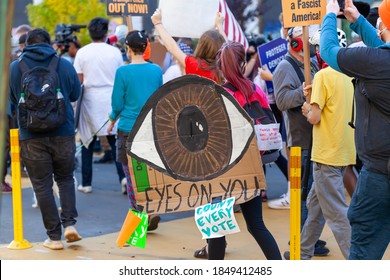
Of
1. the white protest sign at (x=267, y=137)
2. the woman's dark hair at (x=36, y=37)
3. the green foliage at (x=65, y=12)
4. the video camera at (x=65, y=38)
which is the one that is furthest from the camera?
the green foliage at (x=65, y=12)

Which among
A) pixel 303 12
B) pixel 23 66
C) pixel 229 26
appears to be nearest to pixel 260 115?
pixel 303 12

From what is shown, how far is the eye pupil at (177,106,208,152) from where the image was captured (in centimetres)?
507

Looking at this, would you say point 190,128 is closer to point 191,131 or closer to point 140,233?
point 191,131

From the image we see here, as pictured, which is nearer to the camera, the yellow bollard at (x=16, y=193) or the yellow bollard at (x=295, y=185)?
the yellow bollard at (x=295, y=185)

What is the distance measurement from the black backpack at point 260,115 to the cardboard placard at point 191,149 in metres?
0.25

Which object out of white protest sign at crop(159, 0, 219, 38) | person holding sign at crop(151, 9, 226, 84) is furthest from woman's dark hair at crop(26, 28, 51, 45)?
person holding sign at crop(151, 9, 226, 84)

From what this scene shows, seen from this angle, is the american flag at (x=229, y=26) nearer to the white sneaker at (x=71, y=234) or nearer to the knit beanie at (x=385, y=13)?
the white sneaker at (x=71, y=234)

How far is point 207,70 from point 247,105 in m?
0.66

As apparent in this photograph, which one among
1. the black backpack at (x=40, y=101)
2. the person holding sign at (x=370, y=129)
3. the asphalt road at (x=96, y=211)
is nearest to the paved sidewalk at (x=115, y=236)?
the asphalt road at (x=96, y=211)

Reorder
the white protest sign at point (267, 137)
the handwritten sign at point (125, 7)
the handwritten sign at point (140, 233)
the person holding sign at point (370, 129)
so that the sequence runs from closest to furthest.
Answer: the person holding sign at point (370, 129) → the handwritten sign at point (140, 233) → the white protest sign at point (267, 137) → the handwritten sign at point (125, 7)

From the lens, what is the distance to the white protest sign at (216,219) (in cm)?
502

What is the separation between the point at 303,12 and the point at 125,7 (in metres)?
2.52
